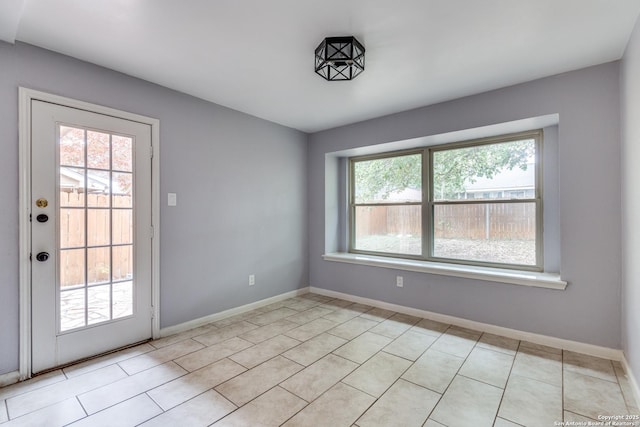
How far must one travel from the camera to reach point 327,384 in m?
2.13

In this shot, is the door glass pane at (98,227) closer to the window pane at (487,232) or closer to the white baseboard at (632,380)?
the window pane at (487,232)

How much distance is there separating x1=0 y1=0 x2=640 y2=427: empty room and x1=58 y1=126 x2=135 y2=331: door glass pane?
0.05ft

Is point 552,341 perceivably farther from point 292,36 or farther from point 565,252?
point 292,36

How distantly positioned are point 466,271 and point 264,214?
2.55 meters

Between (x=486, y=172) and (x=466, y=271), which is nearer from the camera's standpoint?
(x=466, y=271)

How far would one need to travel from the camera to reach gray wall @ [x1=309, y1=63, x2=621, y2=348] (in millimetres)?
2479

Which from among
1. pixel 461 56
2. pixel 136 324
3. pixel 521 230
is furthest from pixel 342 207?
Answer: pixel 136 324

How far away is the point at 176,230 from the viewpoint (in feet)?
10.1

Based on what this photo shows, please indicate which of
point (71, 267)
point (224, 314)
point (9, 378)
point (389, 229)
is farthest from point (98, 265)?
point (389, 229)

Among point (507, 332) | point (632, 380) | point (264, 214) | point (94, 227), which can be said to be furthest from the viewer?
point (264, 214)

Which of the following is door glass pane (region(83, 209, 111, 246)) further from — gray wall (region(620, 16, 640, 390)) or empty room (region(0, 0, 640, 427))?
gray wall (region(620, 16, 640, 390))

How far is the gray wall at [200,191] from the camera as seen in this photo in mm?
2154

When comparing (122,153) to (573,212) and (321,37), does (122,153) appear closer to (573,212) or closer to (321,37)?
(321,37)

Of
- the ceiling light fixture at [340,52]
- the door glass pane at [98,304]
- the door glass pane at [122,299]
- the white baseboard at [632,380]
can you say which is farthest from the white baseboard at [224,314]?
the white baseboard at [632,380]
